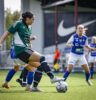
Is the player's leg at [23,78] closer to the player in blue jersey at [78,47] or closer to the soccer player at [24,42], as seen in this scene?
the player in blue jersey at [78,47]

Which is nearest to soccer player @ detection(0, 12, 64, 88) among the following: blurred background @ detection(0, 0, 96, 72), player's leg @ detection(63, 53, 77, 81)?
player's leg @ detection(63, 53, 77, 81)

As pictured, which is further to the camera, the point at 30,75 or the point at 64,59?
the point at 64,59

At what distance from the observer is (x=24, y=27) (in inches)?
285

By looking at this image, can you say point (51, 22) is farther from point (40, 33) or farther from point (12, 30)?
point (12, 30)

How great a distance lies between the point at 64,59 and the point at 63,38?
20.8 ft

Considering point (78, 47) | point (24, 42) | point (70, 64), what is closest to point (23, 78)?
point (70, 64)

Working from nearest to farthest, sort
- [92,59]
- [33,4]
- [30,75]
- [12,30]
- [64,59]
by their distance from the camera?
[12,30], [30,75], [92,59], [64,59], [33,4]

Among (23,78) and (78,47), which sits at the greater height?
(78,47)

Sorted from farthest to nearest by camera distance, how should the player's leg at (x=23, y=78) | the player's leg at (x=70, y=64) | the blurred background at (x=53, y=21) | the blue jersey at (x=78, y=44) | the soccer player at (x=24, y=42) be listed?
Result: the blurred background at (x=53, y=21), the blue jersey at (x=78, y=44), the player's leg at (x=70, y=64), the player's leg at (x=23, y=78), the soccer player at (x=24, y=42)

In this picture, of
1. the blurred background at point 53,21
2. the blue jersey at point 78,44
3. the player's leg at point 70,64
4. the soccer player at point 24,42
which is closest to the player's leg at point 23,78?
the player's leg at point 70,64

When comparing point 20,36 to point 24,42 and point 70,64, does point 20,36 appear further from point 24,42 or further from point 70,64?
point 70,64

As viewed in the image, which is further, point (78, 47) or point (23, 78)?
point (78, 47)

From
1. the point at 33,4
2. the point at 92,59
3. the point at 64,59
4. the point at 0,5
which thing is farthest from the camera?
the point at 33,4

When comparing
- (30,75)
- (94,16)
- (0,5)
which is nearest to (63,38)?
(94,16)
